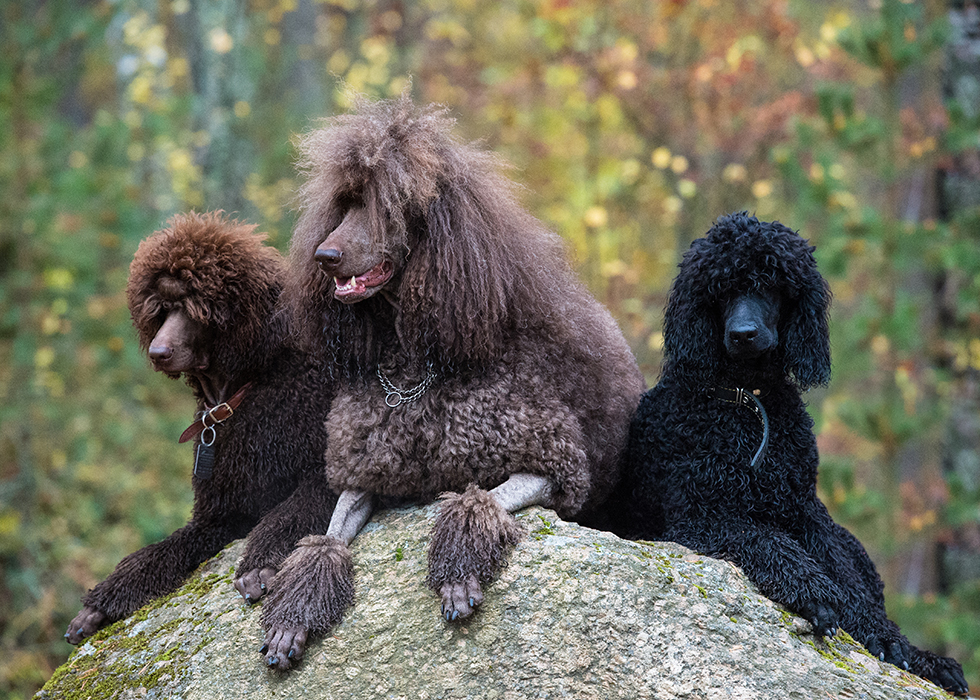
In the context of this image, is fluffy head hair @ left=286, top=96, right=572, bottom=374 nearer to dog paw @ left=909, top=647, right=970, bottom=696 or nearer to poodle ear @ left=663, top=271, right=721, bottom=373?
poodle ear @ left=663, top=271, right=721, bottom=373

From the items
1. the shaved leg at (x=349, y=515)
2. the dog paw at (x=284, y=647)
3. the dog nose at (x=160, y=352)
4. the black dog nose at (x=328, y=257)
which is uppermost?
the black dog nose at (x=328, y=257)

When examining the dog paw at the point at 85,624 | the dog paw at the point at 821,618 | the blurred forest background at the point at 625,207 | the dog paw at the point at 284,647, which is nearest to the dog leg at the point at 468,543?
the dog paw at the point at 284,647

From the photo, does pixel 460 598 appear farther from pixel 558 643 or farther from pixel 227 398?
pixel 227 398

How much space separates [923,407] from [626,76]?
3.53m

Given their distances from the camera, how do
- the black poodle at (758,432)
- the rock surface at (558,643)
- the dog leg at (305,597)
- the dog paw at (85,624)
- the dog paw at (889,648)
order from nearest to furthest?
the rock surface at (558,643)
the dog leg at (305,597)
the black poodle at (758,432)
the dog paw at (889,648)
the dog paw at (85,624)

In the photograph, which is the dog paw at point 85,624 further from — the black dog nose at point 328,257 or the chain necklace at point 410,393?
the black dog nose at point 328,257

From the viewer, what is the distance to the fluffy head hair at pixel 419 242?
2.92m

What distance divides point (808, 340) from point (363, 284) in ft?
5.03

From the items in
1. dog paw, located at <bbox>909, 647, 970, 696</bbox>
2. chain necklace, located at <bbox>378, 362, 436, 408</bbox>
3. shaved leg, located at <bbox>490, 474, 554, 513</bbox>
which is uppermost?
chain necklace, located at <bbox>378, 362, 436, 408</bbox>

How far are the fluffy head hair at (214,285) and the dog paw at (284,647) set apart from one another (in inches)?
41.7

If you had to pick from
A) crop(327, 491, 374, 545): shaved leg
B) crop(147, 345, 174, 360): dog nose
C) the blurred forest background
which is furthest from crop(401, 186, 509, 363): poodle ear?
the blurred forest background

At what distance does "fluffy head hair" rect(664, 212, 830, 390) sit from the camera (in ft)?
9.55

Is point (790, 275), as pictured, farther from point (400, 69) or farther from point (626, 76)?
point (400, 69)

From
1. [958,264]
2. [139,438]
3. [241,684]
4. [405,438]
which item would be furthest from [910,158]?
[139,438]
